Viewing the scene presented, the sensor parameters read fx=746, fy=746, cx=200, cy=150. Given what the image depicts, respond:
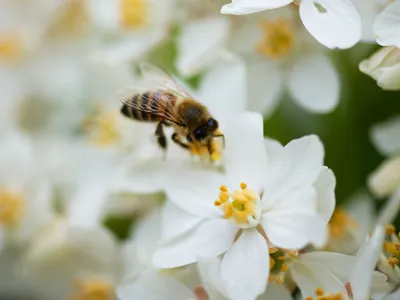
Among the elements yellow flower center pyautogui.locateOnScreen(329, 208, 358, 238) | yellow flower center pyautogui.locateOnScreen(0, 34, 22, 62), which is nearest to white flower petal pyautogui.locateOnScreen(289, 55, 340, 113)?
yellow flower center pyautogui.locateOnScreen(329, 208, 358, 238)

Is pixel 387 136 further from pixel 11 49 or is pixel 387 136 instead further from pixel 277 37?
pixel 11 49

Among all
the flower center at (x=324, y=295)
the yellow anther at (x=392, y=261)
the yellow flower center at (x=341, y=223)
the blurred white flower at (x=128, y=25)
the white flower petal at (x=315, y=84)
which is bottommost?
the yellow flower center at (x=341, y=223)

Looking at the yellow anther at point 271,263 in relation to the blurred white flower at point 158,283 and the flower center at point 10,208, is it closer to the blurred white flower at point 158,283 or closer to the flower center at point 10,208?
the blurred white flower at point 158,283

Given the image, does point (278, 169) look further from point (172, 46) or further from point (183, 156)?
point (172, 46)

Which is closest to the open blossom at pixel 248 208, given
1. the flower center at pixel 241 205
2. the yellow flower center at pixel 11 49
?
the flower center at pixel 241 205

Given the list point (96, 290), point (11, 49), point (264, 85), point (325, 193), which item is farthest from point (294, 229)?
point (11, 49)
